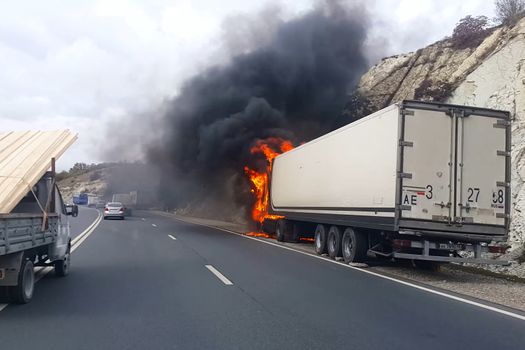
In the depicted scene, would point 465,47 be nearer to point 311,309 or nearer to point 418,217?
point 418,217

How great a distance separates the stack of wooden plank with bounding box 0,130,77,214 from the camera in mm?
7223

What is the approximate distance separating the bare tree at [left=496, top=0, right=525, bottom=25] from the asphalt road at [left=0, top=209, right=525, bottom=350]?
18.6 metres

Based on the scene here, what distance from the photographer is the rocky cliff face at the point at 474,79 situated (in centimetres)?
1816

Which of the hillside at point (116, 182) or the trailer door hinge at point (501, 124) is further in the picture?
the hillside at point (116, 182)

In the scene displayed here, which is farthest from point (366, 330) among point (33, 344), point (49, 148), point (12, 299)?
point (49, 148)

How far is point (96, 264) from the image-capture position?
40.1ft

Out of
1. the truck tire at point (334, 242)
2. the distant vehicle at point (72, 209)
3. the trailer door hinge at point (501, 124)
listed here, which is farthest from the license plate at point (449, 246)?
the distant vehicle at point (72, 209)

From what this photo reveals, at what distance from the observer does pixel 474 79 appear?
22.6 meters

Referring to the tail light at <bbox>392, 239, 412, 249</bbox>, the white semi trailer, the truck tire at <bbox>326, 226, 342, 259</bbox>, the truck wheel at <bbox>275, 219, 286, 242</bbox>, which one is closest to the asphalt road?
the tail light at <bbox>392, 239, 412, 249</bbox>

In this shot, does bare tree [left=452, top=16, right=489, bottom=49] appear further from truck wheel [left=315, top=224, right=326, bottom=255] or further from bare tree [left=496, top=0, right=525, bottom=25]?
truck wheel [left=315, top=224, right=326, bottom=255]

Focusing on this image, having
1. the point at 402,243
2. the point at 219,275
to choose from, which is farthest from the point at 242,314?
the point at 402,243

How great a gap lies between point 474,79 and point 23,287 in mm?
20664

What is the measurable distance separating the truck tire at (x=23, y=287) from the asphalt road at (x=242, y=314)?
137 mm

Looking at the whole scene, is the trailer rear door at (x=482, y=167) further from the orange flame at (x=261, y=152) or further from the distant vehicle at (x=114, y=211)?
the distant vehicle at (x=114, y=211)
